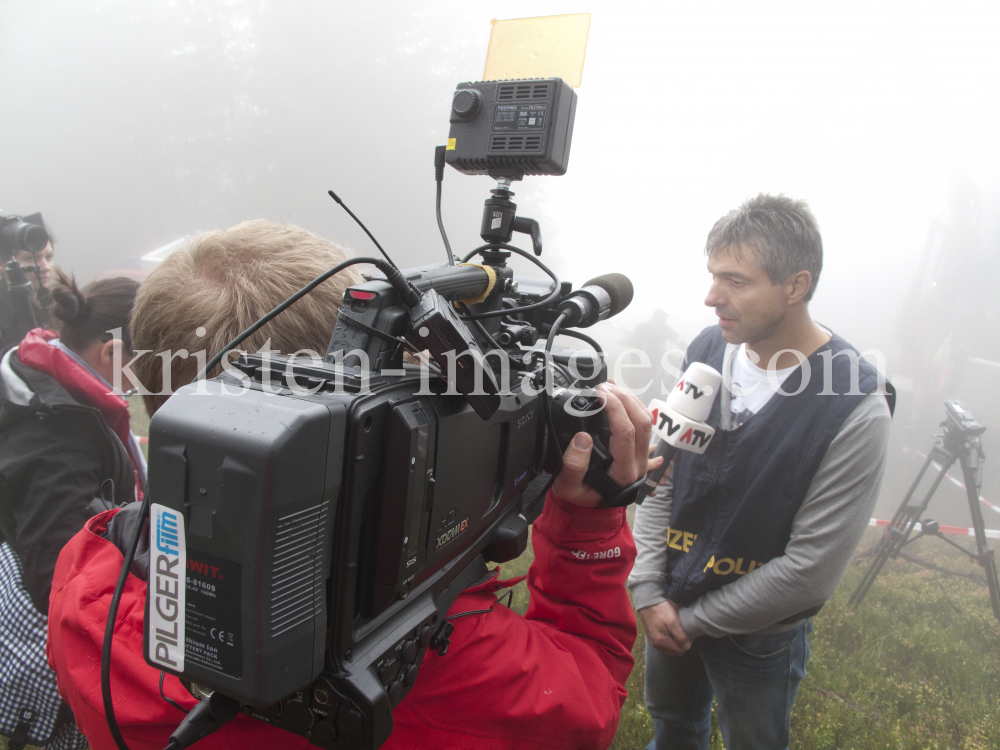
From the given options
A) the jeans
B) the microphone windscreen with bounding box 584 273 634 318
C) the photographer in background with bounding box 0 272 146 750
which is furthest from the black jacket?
the jeans

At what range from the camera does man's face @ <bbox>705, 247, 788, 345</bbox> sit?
1434mm

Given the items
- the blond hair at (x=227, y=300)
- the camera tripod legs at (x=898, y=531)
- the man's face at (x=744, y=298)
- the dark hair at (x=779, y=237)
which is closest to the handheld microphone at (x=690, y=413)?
the man's face at (x=744, y=298)

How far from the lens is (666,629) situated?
58.6 inches

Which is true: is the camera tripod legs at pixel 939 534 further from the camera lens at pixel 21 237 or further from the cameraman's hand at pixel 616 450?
the camera lens at pixel 21 237

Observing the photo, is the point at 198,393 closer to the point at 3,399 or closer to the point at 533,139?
the point at 533,139

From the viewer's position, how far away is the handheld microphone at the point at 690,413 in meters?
1.45

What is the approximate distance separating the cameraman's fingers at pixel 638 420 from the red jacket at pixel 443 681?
270mm

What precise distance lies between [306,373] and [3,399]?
58.3 inches

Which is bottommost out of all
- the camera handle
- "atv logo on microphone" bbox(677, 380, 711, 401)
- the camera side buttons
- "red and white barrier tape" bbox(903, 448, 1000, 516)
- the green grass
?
the green grass

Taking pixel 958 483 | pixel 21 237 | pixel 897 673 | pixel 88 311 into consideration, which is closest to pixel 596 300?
pixel 88 311

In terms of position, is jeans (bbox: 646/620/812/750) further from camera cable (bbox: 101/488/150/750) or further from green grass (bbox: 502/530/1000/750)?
camera cable (bbox: 101/488/150/750)

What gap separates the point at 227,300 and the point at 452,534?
0.40 m

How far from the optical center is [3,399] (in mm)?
1432

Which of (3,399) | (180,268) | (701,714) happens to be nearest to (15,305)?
(3,399)
